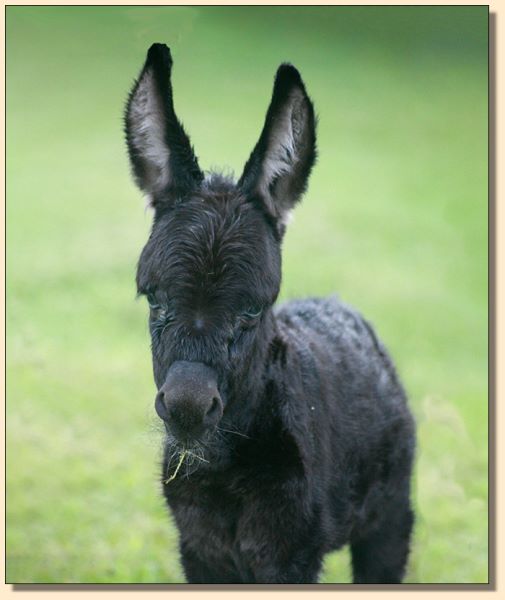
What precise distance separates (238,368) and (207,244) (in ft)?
1.68

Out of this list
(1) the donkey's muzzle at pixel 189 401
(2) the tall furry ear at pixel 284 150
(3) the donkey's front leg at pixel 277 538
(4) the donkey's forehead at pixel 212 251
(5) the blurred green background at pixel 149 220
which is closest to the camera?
(1) the donkey's muzzle at pixel 189 401

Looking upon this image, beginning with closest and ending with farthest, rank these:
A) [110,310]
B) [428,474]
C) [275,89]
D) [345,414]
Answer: [275,89], [345,414], [428,474], [110,310]

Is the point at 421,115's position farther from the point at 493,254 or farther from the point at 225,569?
the point at 225,569

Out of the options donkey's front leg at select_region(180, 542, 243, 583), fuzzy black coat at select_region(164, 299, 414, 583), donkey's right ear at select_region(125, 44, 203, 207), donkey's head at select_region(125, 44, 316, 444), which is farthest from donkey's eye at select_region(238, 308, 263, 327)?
donkey's front leg at select_region(180, 542, 243, 583)

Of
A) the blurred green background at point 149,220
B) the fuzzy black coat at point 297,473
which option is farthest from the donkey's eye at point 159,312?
the fuzzy black coat at point 297,473

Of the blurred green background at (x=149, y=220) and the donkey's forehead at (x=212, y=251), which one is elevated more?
the blurred green background at (x=149, y=220)

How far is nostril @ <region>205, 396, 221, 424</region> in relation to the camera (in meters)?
3.45

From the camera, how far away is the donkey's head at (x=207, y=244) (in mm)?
3531

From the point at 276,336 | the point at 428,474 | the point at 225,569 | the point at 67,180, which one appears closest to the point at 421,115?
the point at 428,474

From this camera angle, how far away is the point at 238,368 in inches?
148

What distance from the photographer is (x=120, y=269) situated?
10.7 metres

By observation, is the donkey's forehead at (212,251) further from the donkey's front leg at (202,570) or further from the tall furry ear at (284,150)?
the donkey's front leg at (202,570)

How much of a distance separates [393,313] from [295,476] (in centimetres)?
710

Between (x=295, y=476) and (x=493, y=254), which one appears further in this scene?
(x=493, y=254)
